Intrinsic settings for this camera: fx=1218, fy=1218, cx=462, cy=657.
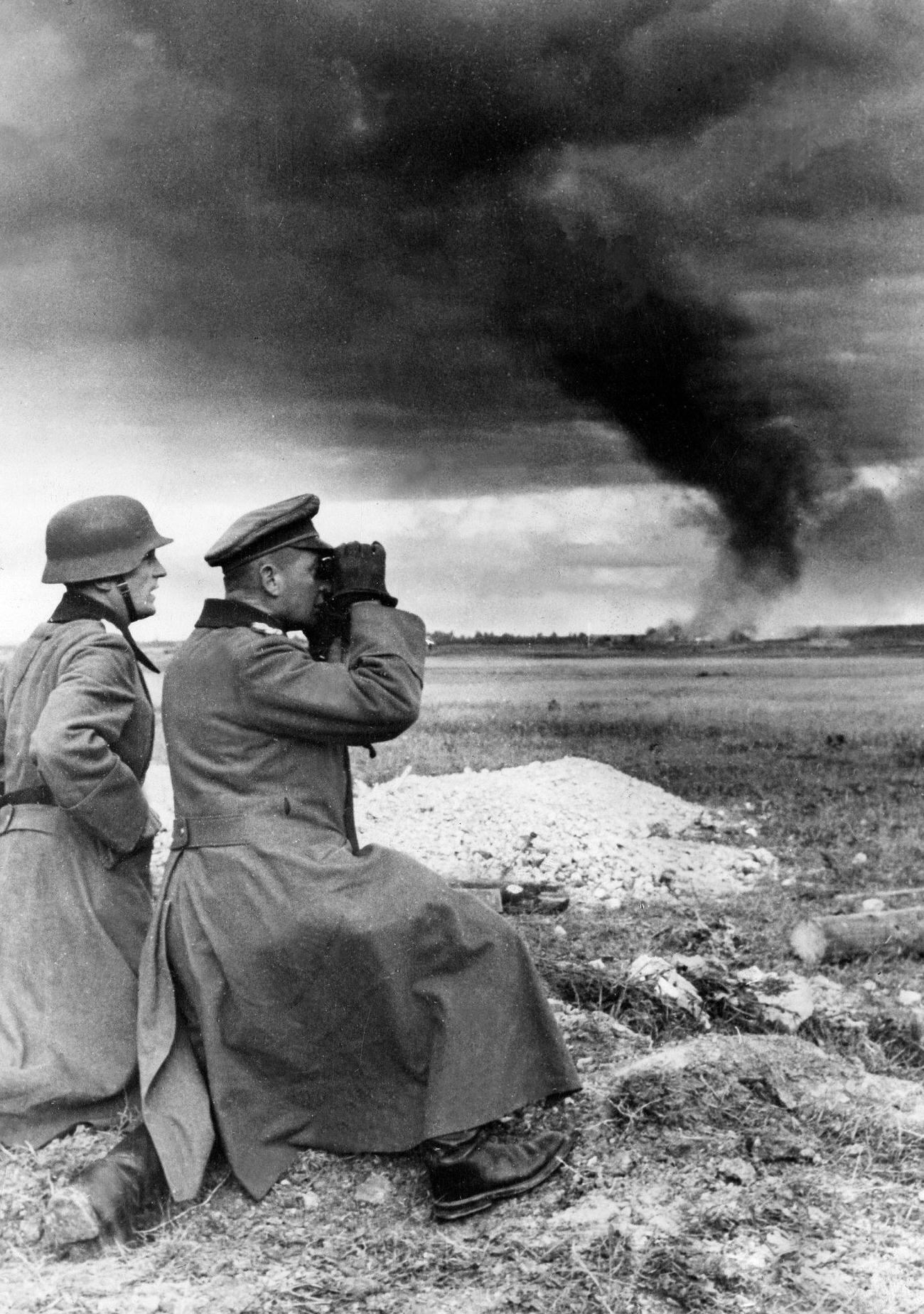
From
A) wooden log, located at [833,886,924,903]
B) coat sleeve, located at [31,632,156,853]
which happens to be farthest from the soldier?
wooden log, located at [833,886,924,903]

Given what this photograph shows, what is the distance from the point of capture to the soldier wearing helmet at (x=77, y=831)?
371 cm

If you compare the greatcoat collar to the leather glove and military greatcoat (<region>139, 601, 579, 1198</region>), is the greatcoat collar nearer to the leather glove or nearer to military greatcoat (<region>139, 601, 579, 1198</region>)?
military greatcoat (<region>139, 601, 579, 1198</region>)

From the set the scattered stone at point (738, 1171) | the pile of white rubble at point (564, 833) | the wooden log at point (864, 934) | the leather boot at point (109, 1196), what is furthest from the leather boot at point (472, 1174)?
the pile of white rubble at point (564, 833)

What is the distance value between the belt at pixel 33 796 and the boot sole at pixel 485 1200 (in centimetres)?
178

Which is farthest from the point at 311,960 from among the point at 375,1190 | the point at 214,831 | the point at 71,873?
the point at 71,873

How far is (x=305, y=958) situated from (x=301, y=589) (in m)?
1.08

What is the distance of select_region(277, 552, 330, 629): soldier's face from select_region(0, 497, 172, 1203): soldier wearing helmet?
2.18ft

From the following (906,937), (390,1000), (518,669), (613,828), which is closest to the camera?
(390,1000)

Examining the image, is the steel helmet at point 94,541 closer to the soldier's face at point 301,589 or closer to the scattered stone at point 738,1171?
the soldier's face at point 301,589

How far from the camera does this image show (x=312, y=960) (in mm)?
3357

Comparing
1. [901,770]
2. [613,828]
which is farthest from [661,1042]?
[901,770]

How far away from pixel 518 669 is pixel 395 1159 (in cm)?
2256

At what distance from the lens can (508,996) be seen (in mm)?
3389

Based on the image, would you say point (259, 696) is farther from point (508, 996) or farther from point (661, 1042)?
point (661, 1042)
